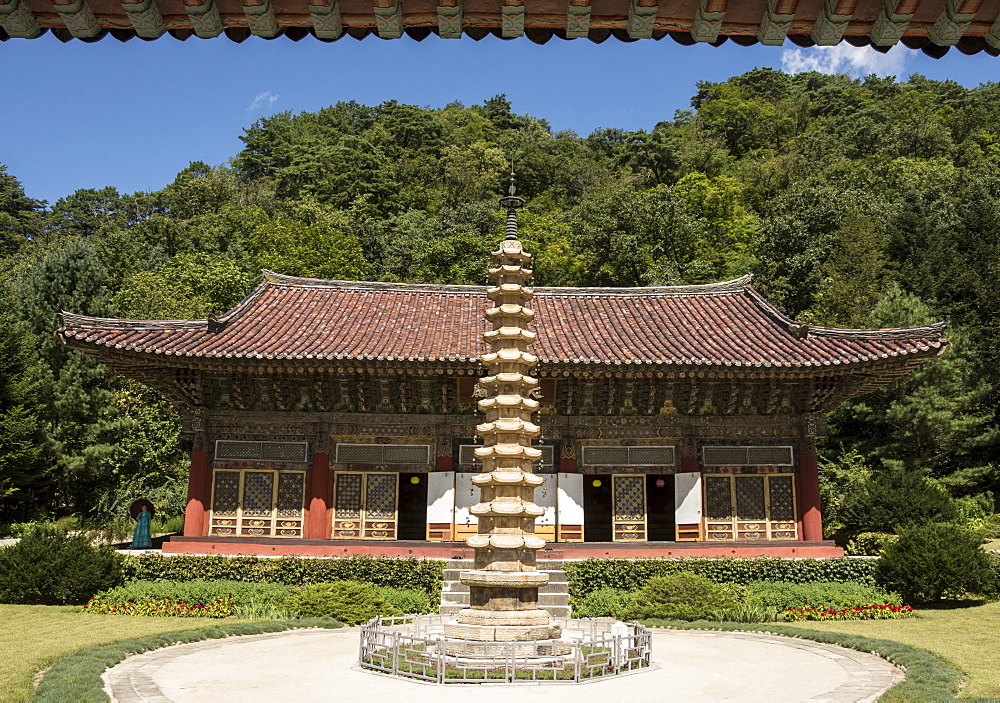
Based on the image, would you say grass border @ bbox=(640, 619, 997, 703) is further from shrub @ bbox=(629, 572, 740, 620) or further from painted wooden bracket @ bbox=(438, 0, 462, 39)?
painted wooden bracket @ bbox=(438, 0, 462, 39)

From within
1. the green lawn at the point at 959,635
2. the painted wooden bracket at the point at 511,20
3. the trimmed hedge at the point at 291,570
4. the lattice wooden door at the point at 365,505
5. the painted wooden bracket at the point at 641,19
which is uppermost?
the painted wooden bracket at the point at 641,19

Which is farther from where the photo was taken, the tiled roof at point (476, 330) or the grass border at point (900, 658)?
the tiled roof at point (476, 330)

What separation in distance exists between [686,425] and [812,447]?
335 centimetres

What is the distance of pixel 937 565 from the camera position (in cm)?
1571

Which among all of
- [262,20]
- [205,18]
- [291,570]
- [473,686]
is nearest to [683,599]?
[473,686]

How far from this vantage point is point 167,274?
39062 mm

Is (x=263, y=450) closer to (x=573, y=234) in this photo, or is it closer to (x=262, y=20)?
(x=262, y=20)

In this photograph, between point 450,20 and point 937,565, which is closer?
point 450,20

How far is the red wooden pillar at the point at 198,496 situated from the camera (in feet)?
62.8

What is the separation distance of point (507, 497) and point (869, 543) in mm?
13754

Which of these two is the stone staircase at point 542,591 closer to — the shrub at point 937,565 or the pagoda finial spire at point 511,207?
the pagoda finial spire at point 511,207

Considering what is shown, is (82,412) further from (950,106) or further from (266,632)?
(950,106)

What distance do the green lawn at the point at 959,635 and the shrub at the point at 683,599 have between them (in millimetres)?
1629

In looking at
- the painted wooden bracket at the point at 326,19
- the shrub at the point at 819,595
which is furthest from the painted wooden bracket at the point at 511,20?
the shrub at the point at 819,595
